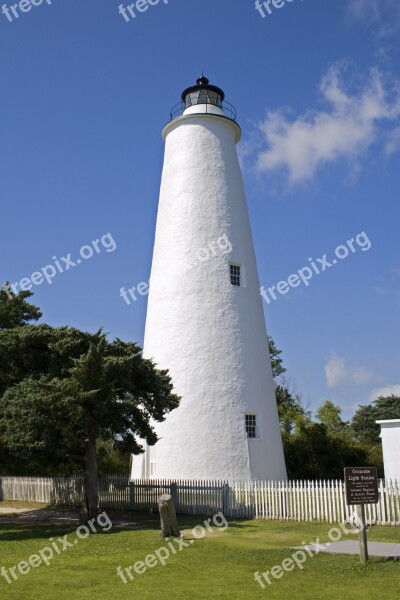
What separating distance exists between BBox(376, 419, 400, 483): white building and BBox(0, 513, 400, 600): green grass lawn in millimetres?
8139

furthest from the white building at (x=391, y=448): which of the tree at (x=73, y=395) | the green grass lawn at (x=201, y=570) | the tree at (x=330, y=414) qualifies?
the tree at (x=330, y=414)

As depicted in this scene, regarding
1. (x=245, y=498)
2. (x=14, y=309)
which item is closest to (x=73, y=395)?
(x=245, y=498)

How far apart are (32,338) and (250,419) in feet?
29.3

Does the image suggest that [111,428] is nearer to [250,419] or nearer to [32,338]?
[32,338]

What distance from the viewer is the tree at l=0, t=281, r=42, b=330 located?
1033 inches

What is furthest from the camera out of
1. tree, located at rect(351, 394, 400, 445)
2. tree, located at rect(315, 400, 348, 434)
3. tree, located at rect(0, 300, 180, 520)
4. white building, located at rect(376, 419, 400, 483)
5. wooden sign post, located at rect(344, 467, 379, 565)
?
tree, located at rect(351, 394, 400, 445)

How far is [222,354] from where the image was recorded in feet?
72.8

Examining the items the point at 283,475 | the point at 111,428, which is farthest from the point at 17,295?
the point at 283,475

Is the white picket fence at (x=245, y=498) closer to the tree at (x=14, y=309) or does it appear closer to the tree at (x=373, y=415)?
the tree at (x=14, y=309)

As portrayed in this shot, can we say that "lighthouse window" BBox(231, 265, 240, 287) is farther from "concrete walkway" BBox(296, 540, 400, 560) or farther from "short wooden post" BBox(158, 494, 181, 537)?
"concrete walkway" BBox(296, 540, 400, 560)

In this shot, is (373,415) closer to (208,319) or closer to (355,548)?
(208,319)

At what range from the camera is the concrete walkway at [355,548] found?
11.1 metres

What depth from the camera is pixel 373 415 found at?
61.2 meters

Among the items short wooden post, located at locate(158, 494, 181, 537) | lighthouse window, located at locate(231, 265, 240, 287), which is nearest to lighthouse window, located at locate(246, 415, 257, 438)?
lighthouse window, located at locate(231, 265, 240, 287)
